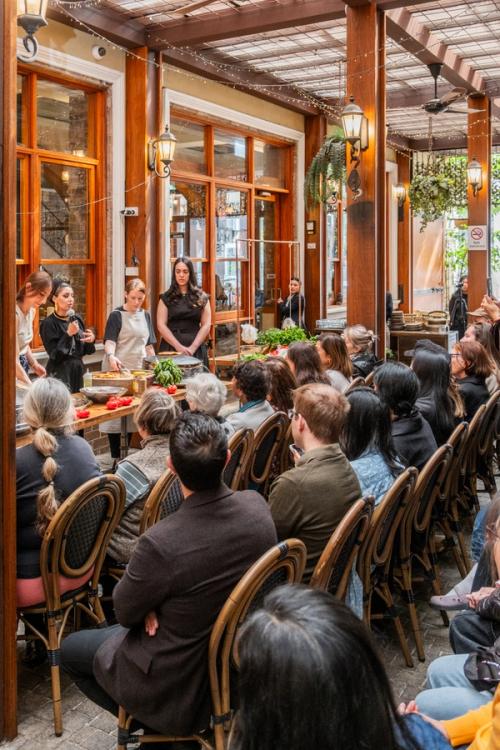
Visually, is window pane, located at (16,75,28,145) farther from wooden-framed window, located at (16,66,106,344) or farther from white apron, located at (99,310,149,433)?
white apron, located at (99,310,149,433)

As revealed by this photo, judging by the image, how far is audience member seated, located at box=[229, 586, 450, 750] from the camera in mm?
1139

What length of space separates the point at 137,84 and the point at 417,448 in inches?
219

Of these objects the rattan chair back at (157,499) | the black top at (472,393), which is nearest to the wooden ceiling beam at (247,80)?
the black top at (472,393)

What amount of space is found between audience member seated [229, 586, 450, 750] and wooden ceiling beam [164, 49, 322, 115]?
798 cm

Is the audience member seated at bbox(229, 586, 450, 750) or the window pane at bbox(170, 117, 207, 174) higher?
the window pane at bbox(170, 117, 207, 174)

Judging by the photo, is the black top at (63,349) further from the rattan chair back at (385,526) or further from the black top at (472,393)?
the rattan chair back at (385,526)

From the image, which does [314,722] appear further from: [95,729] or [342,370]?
[342,370]

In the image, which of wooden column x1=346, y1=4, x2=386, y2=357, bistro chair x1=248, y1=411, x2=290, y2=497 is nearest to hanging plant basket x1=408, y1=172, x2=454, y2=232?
wooden column x1=346, y1=4, x2=386, y2=357

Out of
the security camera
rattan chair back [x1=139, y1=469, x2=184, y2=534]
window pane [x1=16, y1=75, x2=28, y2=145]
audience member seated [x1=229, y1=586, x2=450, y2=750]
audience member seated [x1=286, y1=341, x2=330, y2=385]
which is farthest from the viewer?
the security camera

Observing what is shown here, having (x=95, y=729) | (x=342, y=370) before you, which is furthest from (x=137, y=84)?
(x=95, y=729)

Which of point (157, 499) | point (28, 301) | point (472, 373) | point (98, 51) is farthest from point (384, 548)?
point (98, 51)

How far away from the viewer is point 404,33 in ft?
26.0

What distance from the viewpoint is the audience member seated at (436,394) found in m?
4.54

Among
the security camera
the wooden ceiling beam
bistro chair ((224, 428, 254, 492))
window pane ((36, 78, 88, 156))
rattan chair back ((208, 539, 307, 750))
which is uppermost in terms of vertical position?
the wooden ceiling beam
